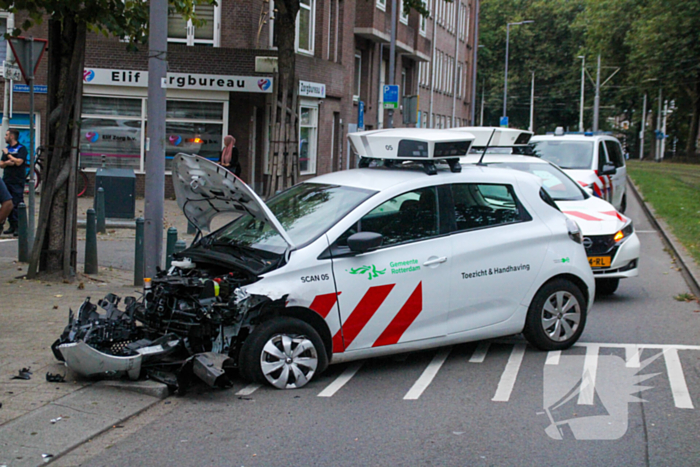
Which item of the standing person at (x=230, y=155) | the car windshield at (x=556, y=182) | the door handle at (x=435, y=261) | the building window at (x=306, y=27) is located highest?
the building window at (x=306, y=27)

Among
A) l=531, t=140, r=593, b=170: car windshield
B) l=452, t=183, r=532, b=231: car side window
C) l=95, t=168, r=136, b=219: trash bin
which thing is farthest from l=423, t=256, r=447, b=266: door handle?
l=95, t=168, r=136, b=219: trash bin

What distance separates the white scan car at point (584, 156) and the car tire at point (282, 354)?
10.5 metres

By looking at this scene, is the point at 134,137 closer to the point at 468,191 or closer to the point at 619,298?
the point at 619,298

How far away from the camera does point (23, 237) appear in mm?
11523

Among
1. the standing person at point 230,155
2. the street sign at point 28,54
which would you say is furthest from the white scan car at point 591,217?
the standing person at point 230,155

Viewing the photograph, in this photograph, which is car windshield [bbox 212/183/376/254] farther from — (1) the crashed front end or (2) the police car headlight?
(2) the police car headlight

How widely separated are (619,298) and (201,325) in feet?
21.2

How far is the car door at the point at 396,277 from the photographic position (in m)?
6.25

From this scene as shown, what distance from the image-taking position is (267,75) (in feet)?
78.2

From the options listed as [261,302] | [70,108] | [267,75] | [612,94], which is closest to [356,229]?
[261,302]

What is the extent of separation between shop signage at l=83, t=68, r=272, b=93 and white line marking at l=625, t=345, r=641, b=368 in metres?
17.8

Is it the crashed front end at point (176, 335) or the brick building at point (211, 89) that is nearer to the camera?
the crashed front end at point (176, 335)

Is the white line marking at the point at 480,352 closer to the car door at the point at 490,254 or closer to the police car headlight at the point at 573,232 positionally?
the car door at the point at 490,254

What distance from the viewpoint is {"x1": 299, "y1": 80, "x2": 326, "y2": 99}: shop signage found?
86.6 ft
